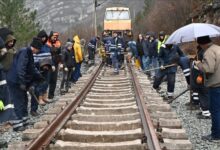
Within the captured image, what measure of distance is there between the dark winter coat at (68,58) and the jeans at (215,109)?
743cm

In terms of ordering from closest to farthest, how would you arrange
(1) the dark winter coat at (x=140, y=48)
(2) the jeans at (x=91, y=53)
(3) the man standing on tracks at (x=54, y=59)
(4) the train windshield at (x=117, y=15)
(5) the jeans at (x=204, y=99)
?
(5) the jeans at (x=204, y=99) → (3) the man standing on tracks at (x=54, y=59) → (1) the dark winter coat at (x=140, y=48) → (2) the jeans at (x=91, y=53) → (4) the train windshield at (x=117, y=15)

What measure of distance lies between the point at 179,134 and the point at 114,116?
64.6 inches

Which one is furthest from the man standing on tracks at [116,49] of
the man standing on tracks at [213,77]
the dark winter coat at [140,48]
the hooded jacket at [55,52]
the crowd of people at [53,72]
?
the man standing on tracks at [213,77]

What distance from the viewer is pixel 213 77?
25.9 ft

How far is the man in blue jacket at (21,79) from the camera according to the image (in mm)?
8844

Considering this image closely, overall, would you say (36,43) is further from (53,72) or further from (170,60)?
(170,60)

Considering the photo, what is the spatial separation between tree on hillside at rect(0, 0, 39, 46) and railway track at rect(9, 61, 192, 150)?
31.3m

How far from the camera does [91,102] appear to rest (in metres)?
10.1

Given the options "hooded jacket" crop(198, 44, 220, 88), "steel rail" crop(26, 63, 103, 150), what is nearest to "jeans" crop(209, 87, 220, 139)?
"hooded jacket" crop(198, 44, 220, 88)

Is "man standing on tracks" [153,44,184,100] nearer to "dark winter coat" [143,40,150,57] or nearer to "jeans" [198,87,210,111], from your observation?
"jeans" [198,87,210,111]

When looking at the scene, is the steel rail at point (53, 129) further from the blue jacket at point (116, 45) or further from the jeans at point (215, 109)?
the blue jacket at point (116, 45)

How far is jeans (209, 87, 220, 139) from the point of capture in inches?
307

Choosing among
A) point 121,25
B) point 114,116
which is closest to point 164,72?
point 114,116

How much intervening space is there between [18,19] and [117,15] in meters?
12.6
